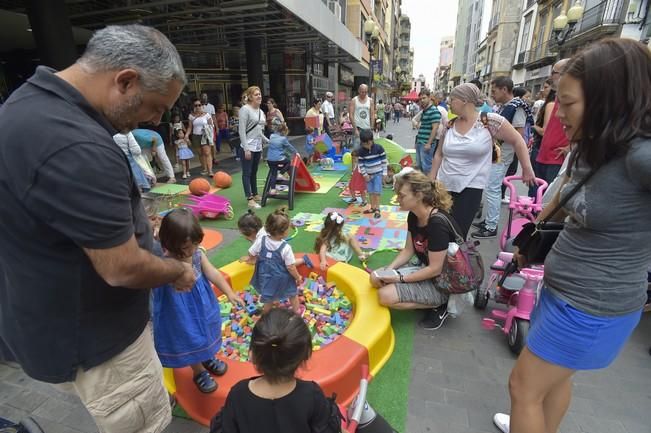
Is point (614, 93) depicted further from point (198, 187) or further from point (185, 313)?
point (198, 187)

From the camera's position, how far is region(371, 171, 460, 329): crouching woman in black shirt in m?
2.88

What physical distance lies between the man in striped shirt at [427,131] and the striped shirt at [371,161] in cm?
103

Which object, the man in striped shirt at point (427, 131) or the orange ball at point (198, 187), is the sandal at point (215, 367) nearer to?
the orange ball at point (198, 187)

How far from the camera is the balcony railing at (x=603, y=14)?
1775 centimetres

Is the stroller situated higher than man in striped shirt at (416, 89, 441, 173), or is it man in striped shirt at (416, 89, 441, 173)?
man in striped shirt at (416, 89, 441, 173)

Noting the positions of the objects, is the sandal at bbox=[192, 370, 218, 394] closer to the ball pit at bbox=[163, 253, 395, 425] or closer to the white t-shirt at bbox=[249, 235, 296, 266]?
the ball pit at bbox=[163, 253, 395, 425]

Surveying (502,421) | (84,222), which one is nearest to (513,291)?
(502,421)

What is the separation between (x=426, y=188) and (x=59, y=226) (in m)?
2.50

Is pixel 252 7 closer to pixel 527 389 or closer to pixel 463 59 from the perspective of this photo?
pixel 527 389

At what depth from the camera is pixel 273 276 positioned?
10.1 feet

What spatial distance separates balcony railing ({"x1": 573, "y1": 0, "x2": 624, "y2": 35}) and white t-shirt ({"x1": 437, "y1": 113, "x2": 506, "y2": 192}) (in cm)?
2146

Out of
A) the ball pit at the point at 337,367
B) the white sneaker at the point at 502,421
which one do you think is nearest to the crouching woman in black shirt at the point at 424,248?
the ball pit at the point at 337,367

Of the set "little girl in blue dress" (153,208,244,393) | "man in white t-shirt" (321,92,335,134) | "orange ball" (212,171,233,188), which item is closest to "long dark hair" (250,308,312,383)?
"little girl in blue dress" (153,208,244,393)

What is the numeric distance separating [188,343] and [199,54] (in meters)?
18.1
